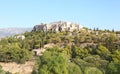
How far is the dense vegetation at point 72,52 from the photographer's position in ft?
167

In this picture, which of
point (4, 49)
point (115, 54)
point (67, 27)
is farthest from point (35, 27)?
point (115, 54)

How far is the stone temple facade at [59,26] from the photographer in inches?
5930

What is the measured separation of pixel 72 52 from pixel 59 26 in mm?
48527

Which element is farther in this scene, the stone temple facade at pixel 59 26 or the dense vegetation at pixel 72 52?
the stone temple facade at pixel 59 26

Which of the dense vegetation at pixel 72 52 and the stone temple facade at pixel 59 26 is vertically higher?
the stone temple facade at pixel 59 26

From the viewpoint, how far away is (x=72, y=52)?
106 meters

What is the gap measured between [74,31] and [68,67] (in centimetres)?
8652

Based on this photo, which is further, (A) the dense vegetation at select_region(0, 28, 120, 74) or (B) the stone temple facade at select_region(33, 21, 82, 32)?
(B) the stone temple facade at select_region(33, 21, 82, 32)

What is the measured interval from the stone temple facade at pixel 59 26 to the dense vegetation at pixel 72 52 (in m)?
11.0

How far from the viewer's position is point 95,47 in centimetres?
10612

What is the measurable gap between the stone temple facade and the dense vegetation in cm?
1099

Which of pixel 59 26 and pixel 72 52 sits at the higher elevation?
pixel 59 26

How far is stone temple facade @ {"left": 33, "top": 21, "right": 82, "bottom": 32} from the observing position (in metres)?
151

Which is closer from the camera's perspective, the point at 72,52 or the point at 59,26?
the point at 72,52
